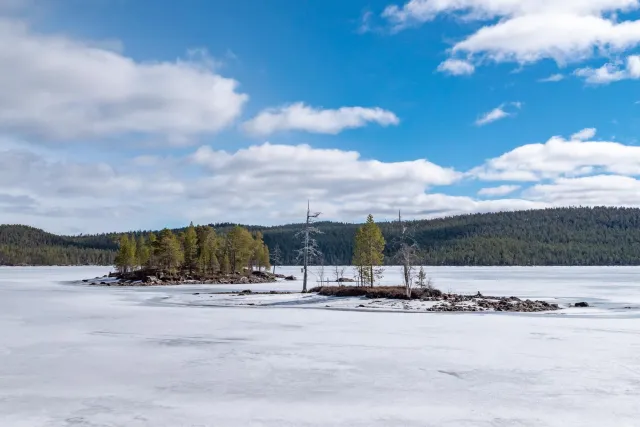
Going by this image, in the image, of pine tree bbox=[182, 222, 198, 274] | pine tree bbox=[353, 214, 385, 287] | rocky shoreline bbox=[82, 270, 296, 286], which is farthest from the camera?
pine tree bbox=[182, 222, 198, 274]

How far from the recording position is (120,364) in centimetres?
1684

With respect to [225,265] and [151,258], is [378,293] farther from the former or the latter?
[151,258]

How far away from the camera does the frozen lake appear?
11023 millimetres

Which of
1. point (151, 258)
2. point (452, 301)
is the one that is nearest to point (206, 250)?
point (151, 258)

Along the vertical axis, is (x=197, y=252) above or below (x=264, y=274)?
above

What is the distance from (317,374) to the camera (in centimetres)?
1537

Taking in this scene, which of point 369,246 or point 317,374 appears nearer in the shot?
point 317,374

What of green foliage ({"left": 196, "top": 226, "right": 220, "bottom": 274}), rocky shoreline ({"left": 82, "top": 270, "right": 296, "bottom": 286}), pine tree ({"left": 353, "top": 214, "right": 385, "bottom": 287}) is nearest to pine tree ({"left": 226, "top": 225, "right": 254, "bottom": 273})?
green foliage ({"left": 196, "top": 226, "right": 220, "bottom": 274})

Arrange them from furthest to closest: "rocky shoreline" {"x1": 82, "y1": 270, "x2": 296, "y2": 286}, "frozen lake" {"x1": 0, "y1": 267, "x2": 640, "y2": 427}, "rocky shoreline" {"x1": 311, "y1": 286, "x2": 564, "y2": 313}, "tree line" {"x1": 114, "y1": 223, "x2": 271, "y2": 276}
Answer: "tree line" {"x1": 114, "y1": 223, "x2": 271, "y2": 276} < "rocky shoreline" {"x1": 82, "y1": 270, "x2": 296, "y2": 286} < "rocky shoreline" {"x1": 311, "y1": 286, "x2": 564, "y2": 313} < "frozen lake" {"x1": 0, "y1": 267, "x2": 640, "y2": 427}

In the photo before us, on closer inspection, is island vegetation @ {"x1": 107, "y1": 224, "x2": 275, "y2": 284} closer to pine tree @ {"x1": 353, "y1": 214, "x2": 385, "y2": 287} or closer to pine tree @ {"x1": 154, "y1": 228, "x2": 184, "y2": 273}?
pine tree @ {"x1": 154, "y1": 228, "x2": 184, "y2": 273}

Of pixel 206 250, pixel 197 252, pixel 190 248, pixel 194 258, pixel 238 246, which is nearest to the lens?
pixel 238 246

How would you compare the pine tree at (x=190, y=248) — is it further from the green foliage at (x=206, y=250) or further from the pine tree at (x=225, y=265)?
the pine tree at (x=225, y=265)

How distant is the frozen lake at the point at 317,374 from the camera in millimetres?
11023

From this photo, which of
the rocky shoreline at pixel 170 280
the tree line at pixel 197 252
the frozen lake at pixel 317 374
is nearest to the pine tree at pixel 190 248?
the tree line at pixel 197 252
